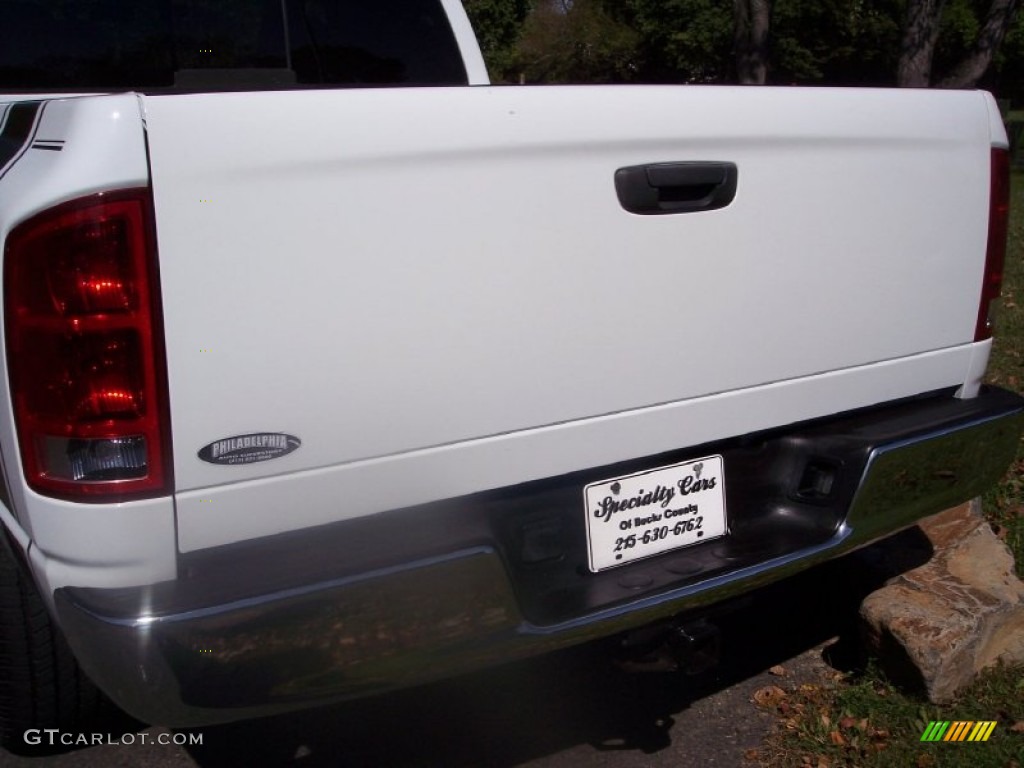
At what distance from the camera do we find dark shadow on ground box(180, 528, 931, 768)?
2980 millimetres

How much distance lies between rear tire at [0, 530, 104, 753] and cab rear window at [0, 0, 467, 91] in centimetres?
147

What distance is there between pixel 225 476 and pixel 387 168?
2.09 feet

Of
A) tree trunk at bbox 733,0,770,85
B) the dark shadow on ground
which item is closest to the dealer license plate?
the dark shadow on ground

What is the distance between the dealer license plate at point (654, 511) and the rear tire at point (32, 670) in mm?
1243

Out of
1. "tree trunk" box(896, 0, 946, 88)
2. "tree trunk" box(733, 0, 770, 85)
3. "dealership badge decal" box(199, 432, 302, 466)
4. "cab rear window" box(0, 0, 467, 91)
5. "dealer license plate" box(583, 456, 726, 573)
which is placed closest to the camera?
"dealership badge decal" box(199, 432, 302, 466)

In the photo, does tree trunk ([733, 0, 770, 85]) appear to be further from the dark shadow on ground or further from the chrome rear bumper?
the chrome rear bumper

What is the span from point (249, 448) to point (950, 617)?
86.6 inches

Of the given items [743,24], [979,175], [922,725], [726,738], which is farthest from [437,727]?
[743,24]

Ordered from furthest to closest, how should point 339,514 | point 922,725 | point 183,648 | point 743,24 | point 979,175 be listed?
1. point 743,24
2. point 922,725
3. point 979,175
4. point 339,514
5. point 183,648

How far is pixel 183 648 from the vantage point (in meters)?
1.88

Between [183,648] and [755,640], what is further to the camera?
[755,640]

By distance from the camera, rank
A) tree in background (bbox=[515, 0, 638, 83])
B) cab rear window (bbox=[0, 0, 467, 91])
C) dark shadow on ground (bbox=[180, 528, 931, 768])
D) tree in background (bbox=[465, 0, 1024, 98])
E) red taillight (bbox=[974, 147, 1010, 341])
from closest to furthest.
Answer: red taillight (bbox=[974, 147, 1010, 341]), dark shadow on ground (bbox=[180, 528, 931, 768]), cab rear window (bbox=[0, 0, 467, 91]), tree in background (bbox=[465, 0, 1024, 98]), tree in background (bbox=[515, 0, 638, 83])

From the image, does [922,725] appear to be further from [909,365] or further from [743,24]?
[743,24]

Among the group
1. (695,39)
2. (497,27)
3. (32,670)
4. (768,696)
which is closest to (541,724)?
(768,696)
